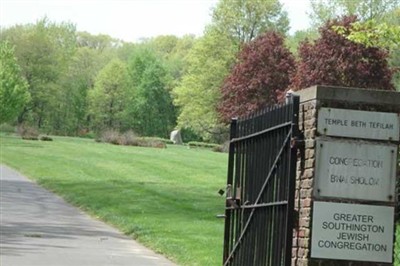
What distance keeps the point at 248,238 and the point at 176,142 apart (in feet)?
270

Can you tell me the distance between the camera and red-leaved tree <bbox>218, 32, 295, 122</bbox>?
7162 cm

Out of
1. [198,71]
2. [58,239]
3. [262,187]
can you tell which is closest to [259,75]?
[198,71]

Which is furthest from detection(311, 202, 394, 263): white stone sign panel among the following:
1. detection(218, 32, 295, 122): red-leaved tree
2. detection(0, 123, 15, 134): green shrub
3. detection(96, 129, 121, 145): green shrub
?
detection(0, 123, 15, 134): green shrub

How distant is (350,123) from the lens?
866 centimetres

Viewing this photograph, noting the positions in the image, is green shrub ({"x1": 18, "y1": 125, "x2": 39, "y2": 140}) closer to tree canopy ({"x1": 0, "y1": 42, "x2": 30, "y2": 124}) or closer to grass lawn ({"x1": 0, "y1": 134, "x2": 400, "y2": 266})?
tree canopy ({"x1": 0, "y1": 42, "x2": 30, "y2": 124})

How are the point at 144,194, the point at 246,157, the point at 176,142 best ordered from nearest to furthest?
the point at 246,157 → the point at 144,194 → the point at 176,142

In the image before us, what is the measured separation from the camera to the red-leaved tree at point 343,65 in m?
55.8

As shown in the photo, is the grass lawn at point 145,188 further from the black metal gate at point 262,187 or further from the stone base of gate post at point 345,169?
the stone base of gate post at point 345,169

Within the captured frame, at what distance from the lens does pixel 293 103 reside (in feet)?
28.6

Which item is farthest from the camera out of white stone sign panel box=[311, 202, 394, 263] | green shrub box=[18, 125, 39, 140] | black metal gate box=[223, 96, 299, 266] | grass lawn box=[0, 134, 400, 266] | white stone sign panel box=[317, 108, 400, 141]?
green shrub box=[18, 125, 39, 140]

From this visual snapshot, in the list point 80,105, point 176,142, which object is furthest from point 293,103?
point 80,105

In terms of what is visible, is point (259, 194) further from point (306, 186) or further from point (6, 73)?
point (6, 73)

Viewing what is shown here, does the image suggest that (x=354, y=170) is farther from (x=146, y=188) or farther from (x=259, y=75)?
(x=259, y=75)

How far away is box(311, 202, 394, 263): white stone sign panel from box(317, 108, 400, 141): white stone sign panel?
60cm
